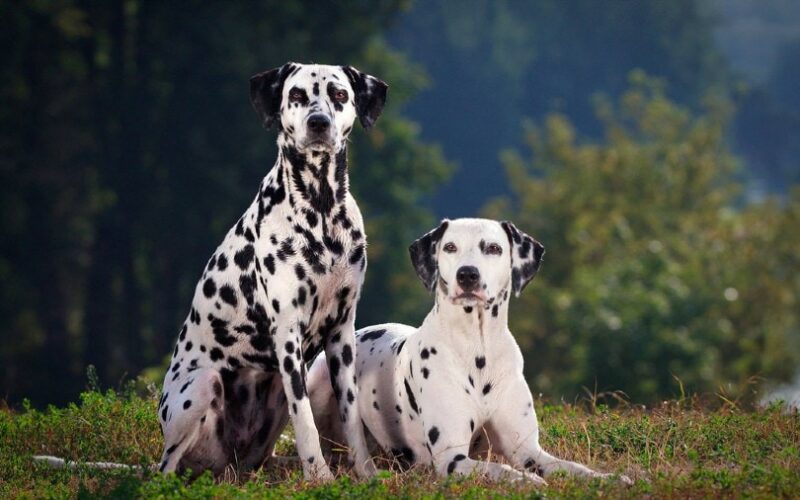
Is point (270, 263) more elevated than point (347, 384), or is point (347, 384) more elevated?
point (270, 263)

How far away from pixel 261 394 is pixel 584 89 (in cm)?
6859

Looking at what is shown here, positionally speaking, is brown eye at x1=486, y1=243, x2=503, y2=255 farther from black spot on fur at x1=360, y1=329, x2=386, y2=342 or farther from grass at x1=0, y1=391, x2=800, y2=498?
black spot on fur at x1=360, y1=329, x2=386, y2=342

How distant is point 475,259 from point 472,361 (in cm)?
78

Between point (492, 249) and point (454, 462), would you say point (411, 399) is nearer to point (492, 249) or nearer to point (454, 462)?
point (454, 462)

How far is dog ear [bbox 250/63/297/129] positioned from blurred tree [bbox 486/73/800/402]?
71.7 feet

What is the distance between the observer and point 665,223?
4859cm

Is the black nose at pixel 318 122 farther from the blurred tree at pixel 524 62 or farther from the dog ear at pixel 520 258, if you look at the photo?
the blurred tree at pixel 524 62

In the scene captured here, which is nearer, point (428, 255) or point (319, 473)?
point (319, 473)

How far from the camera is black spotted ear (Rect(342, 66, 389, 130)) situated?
9688mm

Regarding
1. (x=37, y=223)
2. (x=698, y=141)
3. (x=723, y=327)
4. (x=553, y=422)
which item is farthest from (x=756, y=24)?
(x=553, y=422)

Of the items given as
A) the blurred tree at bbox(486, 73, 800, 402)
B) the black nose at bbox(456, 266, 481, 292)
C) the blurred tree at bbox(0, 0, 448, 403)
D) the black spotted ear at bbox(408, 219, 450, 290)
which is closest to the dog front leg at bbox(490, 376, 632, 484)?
the black nose at bbox(456, 266, 481, 292)

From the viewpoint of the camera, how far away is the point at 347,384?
9.59 m

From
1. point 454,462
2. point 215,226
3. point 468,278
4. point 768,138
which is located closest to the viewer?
point 468,278

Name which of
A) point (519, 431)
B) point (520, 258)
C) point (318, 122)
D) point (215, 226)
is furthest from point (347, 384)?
point (215, 226)
